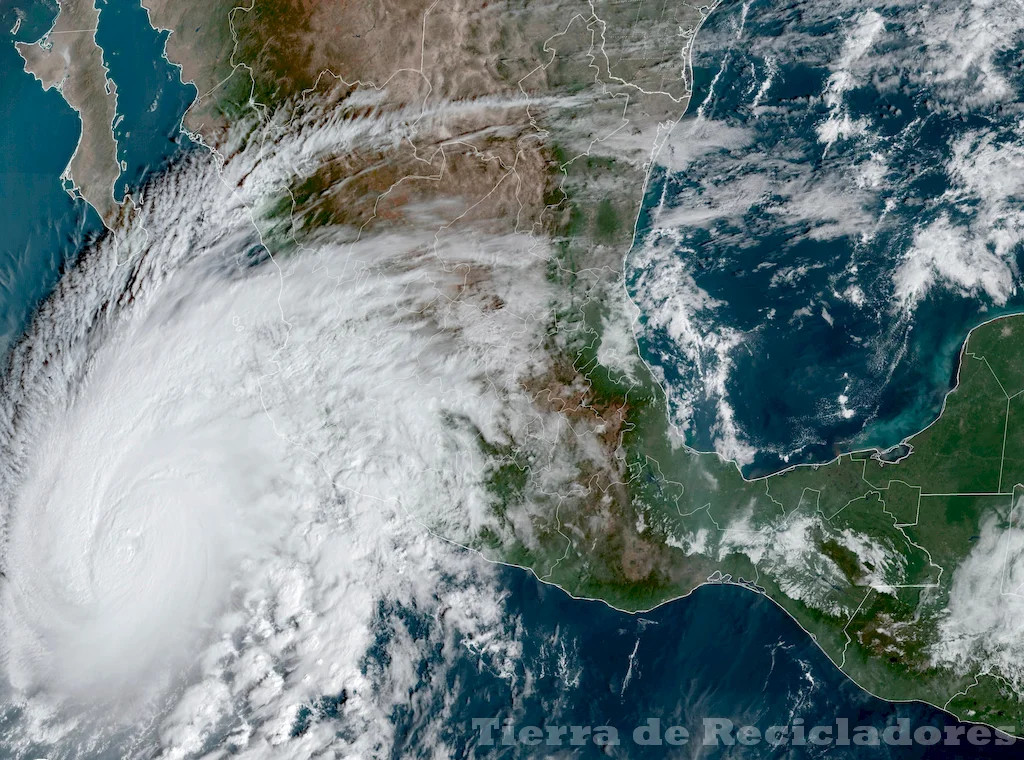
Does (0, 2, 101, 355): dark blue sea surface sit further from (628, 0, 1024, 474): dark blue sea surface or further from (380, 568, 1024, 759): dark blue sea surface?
(628, 0, 1024, 474): dark blue sea surface

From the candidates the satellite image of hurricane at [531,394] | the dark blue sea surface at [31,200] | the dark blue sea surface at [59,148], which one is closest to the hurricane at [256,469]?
the satellite image of hurricane at [531,394]

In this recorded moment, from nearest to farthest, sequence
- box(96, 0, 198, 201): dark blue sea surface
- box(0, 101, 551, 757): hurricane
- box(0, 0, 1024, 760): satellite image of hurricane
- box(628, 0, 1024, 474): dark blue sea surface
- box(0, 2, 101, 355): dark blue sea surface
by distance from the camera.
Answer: box(628, 0, 1024, 474): dark blue sea surface → box(0, 0, 1024, 760): satellite image of hurricane → box(0, 101, 551, 757): hurricane → box(96, 0, 198, 201): dark blue sea surface → box(0, 2, 101, 355): dark blue sea surface

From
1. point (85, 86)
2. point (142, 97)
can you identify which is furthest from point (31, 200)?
point (142, 97)

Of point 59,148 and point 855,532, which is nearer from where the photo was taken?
point 855,532

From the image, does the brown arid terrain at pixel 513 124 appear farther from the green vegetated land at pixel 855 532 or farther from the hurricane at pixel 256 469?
the hurricane at pixel 256 469

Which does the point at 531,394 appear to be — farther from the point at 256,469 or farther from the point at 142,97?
the point at 142,97

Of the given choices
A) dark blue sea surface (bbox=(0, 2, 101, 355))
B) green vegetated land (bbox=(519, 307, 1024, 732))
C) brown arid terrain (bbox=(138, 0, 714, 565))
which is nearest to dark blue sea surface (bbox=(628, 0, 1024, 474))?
green vegetated land (bbox=(519, 307, 1024, 732))

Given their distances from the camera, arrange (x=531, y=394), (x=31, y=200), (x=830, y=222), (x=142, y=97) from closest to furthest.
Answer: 1. (x=830, y=222)
2. (x=531, y=394)
3. (x=142, y=97)
4. (x=31, y=200)

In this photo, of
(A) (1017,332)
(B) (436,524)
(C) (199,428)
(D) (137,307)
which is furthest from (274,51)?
(A) (1017,332)
